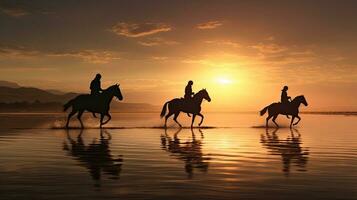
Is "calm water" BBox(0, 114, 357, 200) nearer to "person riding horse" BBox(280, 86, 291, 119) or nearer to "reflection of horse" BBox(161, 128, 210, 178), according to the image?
"reflection of horse" BBox(161, 128, 210, 178)

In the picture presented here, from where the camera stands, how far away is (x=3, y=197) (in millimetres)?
5930

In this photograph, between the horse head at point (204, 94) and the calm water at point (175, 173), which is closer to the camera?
the calm water at point (175, 173)

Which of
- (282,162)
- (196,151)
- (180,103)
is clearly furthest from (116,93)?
(282,162)

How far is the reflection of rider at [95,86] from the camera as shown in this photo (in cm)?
2331

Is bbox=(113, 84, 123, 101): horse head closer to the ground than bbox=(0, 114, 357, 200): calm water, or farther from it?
farther from it

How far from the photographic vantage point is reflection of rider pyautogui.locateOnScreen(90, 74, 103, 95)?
2331 centimetres

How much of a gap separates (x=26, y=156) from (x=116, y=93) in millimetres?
13413

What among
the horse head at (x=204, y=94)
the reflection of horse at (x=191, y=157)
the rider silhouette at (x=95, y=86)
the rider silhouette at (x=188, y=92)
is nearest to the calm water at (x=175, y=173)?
the reflection of horse at (x=191, y=157)

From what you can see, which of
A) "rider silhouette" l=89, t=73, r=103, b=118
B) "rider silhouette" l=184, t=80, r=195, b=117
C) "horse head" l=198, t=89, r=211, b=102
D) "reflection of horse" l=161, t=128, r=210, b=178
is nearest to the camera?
"reflection of horse" l=161, t=128, r=210, b=178

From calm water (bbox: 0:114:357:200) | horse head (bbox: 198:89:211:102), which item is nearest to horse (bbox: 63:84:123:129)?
horse head (bbox: 198:89:211:102)

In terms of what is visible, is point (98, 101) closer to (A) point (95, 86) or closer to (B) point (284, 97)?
(A) point (95, 86)

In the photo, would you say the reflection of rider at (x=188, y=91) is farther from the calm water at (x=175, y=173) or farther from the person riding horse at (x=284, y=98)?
the calm water at (x=175, y=173)

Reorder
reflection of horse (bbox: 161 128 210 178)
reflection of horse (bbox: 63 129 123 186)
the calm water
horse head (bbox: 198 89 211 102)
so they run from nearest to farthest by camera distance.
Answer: the calm water
reflection of horse (bbox: 63 129 123 186)
reflection of horse (bbox: 161 128 210 178)
horse head (bbox: 198 89 211 102)

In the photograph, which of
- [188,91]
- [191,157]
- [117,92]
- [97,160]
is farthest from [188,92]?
[97,160]
